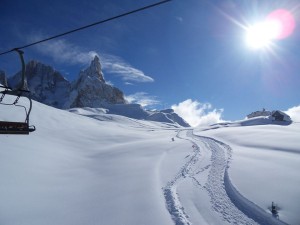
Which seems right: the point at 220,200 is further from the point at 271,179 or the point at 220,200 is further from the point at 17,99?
the point at 17,99

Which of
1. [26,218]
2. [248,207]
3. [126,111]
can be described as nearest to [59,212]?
[26,218]

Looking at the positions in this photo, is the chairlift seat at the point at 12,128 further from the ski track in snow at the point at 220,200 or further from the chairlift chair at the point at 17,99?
the ski track in snow at the point at 220,200

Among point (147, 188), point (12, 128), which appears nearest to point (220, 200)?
point (147, 188)

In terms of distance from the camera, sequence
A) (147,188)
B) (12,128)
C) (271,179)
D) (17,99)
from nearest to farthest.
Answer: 1. (17,99)
2. (12,128)
3. (271,179)
4. (147,188)

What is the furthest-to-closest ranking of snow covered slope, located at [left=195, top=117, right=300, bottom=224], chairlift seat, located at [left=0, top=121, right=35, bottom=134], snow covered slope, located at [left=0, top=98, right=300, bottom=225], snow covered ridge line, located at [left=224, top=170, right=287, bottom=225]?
chairlift seat, located at [left=0, top=121, right=35, bottom=134] < snow covered slope, located at [left=0, top=98, right=300, bottom=225] < snow covered slope, located at [left=195, top=117, right=300, bottom=224] < snow covered ridge line, located at [left=224, top=170, right=287, bottom=225]

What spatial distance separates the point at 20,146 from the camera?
674 inches

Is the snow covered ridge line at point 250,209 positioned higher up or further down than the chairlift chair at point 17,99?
further down

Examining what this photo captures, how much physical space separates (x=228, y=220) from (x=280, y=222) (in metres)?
1.36

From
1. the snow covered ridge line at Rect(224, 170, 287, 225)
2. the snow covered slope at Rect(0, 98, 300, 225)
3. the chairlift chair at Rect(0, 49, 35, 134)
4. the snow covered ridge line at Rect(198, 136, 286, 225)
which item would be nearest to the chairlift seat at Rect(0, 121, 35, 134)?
the chairlift chair at Rect(0, 49, 35, 134)

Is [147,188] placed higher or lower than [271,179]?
lower

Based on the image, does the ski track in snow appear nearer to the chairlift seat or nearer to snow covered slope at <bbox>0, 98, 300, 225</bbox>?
snow covered slope at <bbox>0, 98, 300, 225</bbox>

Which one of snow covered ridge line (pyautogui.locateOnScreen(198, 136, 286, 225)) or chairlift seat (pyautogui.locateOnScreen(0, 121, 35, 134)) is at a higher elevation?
chairlift seat (pyautogui.locateOnScreen(0, 121, 35, 134))

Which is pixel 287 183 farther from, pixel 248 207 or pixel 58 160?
pixel 58 160

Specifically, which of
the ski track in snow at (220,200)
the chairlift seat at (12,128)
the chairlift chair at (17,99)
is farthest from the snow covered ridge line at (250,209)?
the chairlift seat at (12,128)
